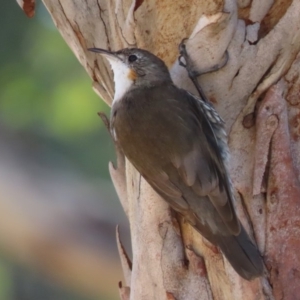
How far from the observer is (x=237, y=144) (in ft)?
8.19

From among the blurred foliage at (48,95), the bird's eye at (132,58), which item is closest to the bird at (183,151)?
the bird's eye at (132,58)

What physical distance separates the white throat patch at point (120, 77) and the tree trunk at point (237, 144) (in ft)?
0.40

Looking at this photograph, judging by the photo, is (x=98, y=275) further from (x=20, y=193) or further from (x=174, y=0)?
(x=174, y=0)

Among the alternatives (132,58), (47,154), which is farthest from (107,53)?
(47,154)

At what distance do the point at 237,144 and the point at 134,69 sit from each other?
0.57 meters

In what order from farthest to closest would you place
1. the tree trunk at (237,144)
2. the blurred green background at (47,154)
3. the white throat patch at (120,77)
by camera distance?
1. the blurred green background at (47,154)
2. the white throat patch at (120,77)
3. the tree trunk at (237,144)

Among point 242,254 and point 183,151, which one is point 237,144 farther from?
point 242,254

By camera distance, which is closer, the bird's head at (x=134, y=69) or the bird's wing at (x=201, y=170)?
the bird's wing at (x=201, y=170)

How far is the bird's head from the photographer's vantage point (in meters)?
2.69

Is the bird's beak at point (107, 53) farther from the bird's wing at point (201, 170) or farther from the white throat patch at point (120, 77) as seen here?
the bird's wing at point (201, 170)

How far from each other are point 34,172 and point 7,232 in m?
0.39

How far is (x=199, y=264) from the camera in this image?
95.7 inches

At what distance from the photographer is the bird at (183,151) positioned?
2.38m

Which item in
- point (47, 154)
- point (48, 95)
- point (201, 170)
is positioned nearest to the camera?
point (201, 170)
